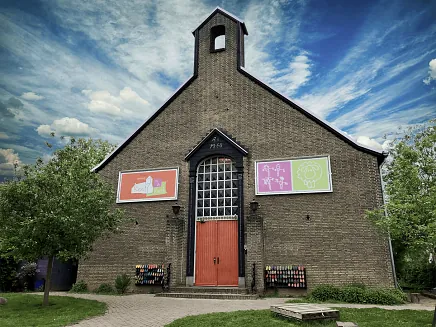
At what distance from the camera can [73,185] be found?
36.8 feet

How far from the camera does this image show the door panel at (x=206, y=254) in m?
14.3

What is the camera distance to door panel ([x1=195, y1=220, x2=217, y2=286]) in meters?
14.3

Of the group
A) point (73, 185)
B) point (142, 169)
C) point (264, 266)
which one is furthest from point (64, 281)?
point (264, 266)

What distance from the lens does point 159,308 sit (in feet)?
33.9

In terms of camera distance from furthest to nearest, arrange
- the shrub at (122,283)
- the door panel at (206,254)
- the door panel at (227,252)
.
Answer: the shrub at (122,283) → the door panel at (206,254) → the door panel at (227,252)

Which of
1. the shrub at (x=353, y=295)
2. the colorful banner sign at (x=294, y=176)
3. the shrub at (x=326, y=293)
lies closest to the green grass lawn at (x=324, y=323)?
the shrub at (x=353, y=295)

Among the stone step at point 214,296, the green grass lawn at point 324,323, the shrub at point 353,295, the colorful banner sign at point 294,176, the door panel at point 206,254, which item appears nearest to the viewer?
the green grass lawn at point 324,323

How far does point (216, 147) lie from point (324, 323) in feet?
30.6

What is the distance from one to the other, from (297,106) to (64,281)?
13.5 metres

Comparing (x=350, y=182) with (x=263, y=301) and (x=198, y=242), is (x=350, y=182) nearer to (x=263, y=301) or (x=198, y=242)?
(x=263, y=301)

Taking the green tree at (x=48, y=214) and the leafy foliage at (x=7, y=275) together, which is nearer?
the green tree at (x=48, y=214)

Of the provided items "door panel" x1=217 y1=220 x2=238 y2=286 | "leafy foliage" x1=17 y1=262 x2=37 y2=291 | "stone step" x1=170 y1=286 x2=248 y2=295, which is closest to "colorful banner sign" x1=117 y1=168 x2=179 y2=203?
"door panel" x1=217 y1=220 x2=238 y2=286

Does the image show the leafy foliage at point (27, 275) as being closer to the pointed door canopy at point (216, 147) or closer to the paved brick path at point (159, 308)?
the paved brick path at point (159, 308)

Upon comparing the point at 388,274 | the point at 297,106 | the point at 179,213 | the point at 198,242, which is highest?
the point at 297,106
